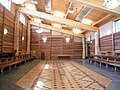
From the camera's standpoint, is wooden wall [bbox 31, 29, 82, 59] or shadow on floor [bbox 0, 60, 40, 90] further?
wooden wall [bbox 31, 29, 82, 59]

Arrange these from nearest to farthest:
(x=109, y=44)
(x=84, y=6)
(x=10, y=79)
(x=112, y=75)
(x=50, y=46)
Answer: (x=10, y=79) < (x=112, y=75) < (x=84, y=6) < (x=109, y=44) < (x=50, y=46)

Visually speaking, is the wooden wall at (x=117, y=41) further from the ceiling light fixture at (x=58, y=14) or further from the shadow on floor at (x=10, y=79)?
the shadow on floor at (x=10, y=79)

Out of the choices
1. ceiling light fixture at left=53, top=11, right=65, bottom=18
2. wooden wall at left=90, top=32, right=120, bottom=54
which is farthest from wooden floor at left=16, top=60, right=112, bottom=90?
ceiling light fixture at left=53, top=11, right=65, bottom=18

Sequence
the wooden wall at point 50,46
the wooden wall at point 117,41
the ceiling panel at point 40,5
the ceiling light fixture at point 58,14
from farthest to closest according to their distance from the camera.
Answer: the wooden wall at point 50,46 < the ceiling light fixture at point 58,14 < the ceiling panel at point 40,5 < the wooden wall at point 117,41

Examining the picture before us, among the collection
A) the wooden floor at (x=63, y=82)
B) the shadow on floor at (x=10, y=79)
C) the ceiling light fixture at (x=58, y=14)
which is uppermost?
the ceiling light fixture at (x=58, y=14)

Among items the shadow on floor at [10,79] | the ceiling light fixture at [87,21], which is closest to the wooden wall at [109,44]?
the ceiling light fixture at [87,21]

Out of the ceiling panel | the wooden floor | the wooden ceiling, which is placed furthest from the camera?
the ceiling panel

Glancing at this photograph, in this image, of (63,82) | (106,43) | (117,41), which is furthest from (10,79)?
(106,43)

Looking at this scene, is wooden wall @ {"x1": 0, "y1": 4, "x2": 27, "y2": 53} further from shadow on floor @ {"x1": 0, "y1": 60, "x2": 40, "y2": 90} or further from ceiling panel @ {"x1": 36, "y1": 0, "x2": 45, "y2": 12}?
shadow on floor @ {"x1": 0, "y1": 60, "x2": 40, "y2": 90}

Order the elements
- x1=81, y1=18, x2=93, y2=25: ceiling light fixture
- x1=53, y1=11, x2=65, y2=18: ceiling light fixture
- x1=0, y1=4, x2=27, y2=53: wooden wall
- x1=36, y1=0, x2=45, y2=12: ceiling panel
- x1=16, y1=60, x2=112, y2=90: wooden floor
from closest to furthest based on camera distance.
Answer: x1=16, y1=60, x2=112, y2=90: wooden floor
x1=0, y1=4, x2=27, y2=53: wooden wall
x1=36, y1=0, x2=45, y2=12: ceiling panel
x1=53, y1=11, x2=65, y2=18: ceiling light fixture
x1=81, y1=18, x2=93, y2=25: ceiling light fixture

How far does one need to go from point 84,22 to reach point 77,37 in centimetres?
638

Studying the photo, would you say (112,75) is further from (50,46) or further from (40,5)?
(50,46)

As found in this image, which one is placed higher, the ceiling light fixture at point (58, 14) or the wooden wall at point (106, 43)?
the ceiling light fixture at point (58, 14)

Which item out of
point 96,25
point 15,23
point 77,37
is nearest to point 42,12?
point 15,23
